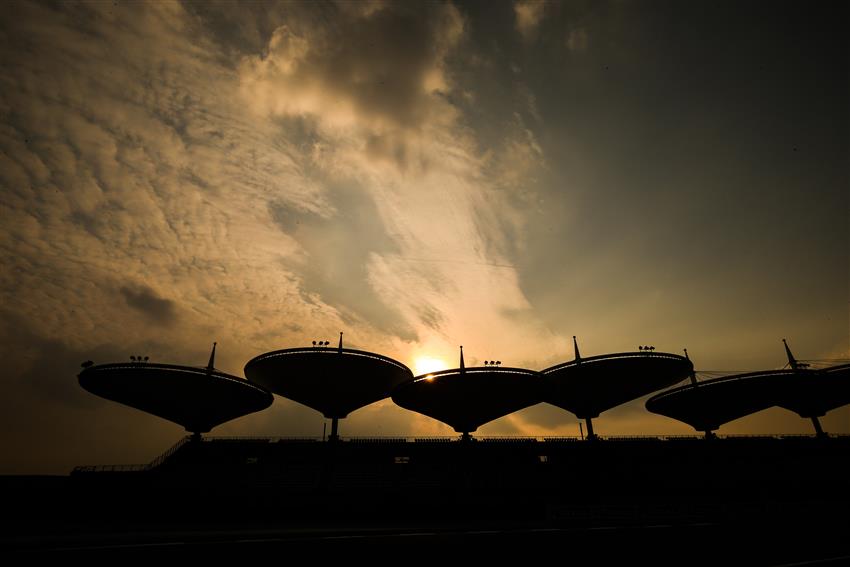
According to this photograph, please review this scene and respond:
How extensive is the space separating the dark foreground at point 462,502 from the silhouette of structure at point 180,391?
4224mm

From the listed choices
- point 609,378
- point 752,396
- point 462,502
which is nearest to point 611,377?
point 609,378

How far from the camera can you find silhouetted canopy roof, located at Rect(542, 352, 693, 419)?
4012cm

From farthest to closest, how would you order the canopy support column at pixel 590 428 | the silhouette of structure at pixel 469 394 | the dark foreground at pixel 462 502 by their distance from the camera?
the canopy support column at pixel 590 428, the silhouette of structure at pixel 469 394, the dark foreground at pixel 462 502

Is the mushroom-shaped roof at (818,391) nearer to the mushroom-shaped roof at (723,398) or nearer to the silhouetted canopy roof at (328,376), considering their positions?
the mushroom-shaped roof at (723,398)

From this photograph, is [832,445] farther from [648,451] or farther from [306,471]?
[306,471]

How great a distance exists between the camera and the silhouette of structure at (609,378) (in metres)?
40.1

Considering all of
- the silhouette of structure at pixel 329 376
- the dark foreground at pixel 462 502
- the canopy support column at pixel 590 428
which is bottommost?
the dark foreground at pixel 462 502

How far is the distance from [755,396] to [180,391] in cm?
6833

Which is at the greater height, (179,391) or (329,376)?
(329,376)

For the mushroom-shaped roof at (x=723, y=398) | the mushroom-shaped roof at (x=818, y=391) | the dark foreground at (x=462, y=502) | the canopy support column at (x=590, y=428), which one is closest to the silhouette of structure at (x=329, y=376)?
the dark foreground at (x=462, y=502)

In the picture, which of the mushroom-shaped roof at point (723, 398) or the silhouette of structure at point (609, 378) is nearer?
the silhouette of structure at point (609, 378)

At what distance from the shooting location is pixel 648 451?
50.9m

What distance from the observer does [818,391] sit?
53.9m

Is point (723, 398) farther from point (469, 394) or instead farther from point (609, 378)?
point (469, 394)
